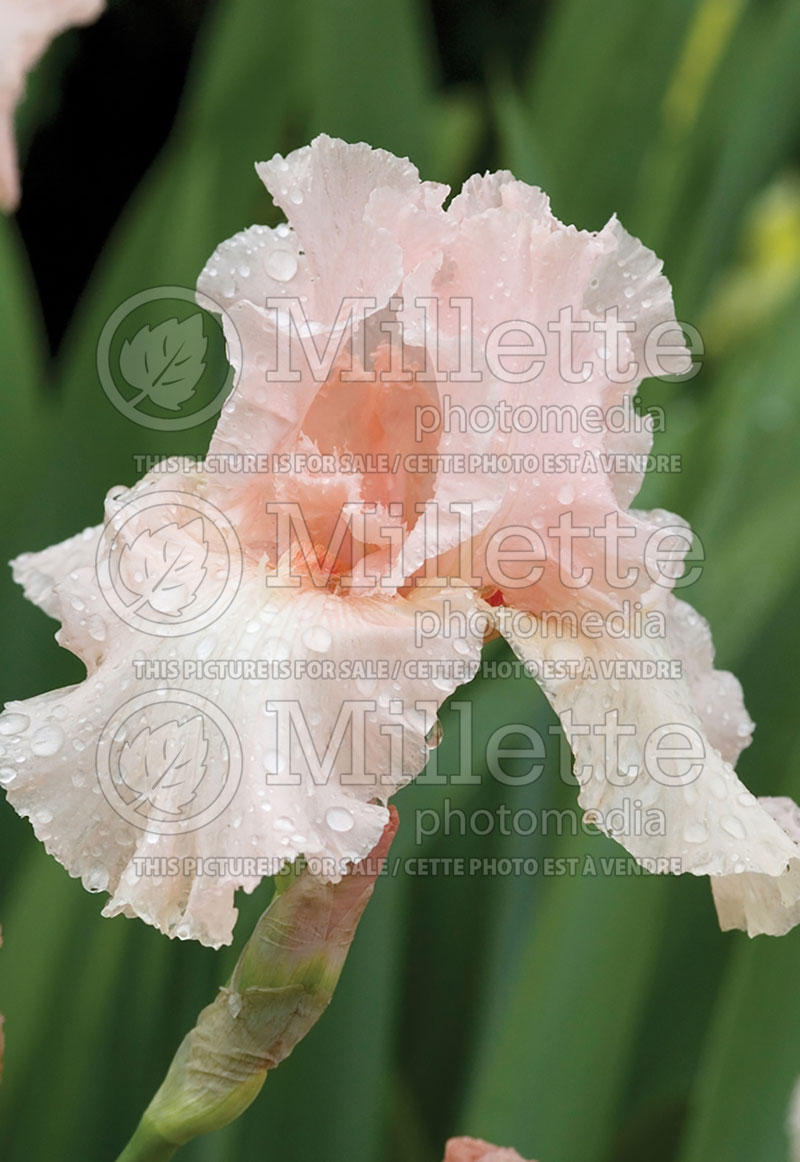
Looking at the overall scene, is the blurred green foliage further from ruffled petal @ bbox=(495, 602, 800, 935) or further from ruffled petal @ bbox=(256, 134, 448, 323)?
ruffled petal @ bbox=(256, 134, 448, 323)

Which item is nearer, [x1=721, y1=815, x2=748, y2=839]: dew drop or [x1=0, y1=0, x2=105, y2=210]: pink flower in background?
[x1=721, y1=815, x2=748, y2=839]: dew drop

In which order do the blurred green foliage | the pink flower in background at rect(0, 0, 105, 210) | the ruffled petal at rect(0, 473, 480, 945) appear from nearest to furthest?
the ruffled petal at rect(0, 473, 480, 945), the pink flower in background at rect(0, 0, 105, 210), the blurred green foliage

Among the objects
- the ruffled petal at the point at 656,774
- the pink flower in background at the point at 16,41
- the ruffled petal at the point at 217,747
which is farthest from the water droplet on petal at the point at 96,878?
the pink flower in background at the point at 16,41

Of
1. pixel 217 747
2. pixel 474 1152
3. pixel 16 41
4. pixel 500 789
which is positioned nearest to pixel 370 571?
pixel 217 747

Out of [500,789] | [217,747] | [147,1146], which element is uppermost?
[500,789]

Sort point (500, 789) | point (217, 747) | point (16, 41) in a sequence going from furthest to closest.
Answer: point (500, 789) → point (16, 41) → point (217, 747)

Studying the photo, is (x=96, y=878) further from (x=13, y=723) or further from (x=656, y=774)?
(x=656, y=774)

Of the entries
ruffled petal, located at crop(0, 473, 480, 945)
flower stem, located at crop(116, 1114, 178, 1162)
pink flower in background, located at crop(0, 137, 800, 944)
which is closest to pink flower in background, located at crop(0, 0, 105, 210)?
pink flower in background, located at crop(0, 137, 800, 944)

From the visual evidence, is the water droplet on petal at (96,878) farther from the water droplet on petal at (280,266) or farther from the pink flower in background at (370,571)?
the water droplet on petal at (280,266)
